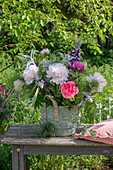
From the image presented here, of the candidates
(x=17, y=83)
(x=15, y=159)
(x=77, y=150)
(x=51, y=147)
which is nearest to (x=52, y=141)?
(x=51, y=147)

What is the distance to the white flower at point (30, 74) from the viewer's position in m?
1.72

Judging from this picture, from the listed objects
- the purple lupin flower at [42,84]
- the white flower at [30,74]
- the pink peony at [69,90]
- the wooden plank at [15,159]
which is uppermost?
the white flower at [30,74]

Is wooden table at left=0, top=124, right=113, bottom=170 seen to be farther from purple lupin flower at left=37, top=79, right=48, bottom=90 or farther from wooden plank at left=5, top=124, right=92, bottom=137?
purple lupin flower at left=37, top=79, right=48, bottom=90

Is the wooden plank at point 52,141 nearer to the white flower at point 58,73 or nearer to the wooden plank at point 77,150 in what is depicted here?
the wooden plank at point 77,150

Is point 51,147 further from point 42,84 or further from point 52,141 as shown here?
point 42,84

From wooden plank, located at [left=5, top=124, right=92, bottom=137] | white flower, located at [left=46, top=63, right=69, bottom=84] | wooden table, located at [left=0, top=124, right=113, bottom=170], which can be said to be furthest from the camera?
wooden plank, located at [left=5, top=124, right=92, bottom=137]

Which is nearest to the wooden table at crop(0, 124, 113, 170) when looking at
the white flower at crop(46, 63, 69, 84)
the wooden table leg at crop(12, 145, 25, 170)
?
the wooden table leg at crop(12, 145, 25, 170)

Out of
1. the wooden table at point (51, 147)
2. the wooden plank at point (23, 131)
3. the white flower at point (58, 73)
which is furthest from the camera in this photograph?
the wooden plank at point (23, 131)

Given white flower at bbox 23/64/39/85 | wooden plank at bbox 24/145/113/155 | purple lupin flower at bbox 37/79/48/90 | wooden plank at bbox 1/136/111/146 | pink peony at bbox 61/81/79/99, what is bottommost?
wooden plank at bbox 24/145/113/155

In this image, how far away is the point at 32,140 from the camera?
72.1 inches

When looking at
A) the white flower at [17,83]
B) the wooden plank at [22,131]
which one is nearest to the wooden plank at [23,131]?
the wooden plank at [22,131]

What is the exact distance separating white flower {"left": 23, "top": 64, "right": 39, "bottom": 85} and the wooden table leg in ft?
1.65

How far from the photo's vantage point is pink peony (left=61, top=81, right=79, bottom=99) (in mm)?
1708

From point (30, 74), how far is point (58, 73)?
0.19 meters
